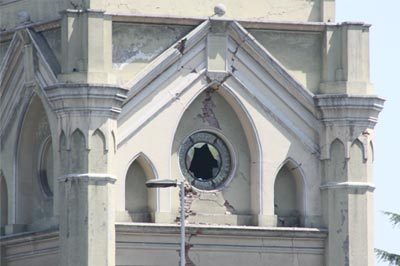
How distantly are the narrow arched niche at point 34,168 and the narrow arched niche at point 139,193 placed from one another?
1778 millimetres

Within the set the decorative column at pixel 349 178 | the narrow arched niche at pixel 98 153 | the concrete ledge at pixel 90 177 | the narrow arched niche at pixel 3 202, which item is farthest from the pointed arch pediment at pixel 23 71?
the decorative column at pixel 349 178

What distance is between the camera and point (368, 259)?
48.1m

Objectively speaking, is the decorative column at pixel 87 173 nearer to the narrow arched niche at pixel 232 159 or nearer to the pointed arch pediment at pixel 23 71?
the pointed arch pediment at pixel 23 71

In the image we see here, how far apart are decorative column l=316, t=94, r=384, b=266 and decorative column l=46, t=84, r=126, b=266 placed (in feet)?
13.2

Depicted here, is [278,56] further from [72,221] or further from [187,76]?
[72,221]

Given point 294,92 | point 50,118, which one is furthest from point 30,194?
point 294,92

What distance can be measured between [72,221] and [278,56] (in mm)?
4940

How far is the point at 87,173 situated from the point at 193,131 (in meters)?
2.53

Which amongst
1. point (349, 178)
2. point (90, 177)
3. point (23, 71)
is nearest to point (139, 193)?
point (90, 177)

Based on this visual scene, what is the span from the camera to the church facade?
1837 inches

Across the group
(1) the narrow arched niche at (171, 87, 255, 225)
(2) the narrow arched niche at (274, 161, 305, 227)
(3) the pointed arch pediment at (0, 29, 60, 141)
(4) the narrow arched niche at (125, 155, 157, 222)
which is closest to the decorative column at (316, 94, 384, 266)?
(2) the narrow arched niche at (274, 161, 305, 227)

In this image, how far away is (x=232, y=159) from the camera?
48.3 metres

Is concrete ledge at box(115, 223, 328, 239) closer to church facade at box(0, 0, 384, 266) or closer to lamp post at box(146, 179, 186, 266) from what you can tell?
church facade at box(0, 0, 384, 266)

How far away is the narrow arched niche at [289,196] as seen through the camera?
4853 cm
